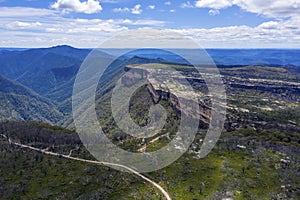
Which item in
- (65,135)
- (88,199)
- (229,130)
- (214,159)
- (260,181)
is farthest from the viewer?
(229,130)

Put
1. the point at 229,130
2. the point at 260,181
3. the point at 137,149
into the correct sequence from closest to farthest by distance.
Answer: the point at 260,181, the point at 137,149, the point at 229,130

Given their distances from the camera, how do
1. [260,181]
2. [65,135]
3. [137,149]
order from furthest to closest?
1. [65,135]
2. [137,149]
3. [260,181]

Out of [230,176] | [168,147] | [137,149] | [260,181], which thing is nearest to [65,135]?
[137,149]

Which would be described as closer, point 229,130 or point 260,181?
point 260,181

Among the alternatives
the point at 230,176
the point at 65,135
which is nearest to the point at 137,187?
the point at 230,176

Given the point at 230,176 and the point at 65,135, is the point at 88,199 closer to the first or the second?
the point at 230,176

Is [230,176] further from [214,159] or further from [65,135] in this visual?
[65,135]

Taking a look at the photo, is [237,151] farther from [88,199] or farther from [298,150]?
[88,199]

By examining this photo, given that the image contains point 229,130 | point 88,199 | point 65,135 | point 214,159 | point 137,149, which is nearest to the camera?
point 88,199
